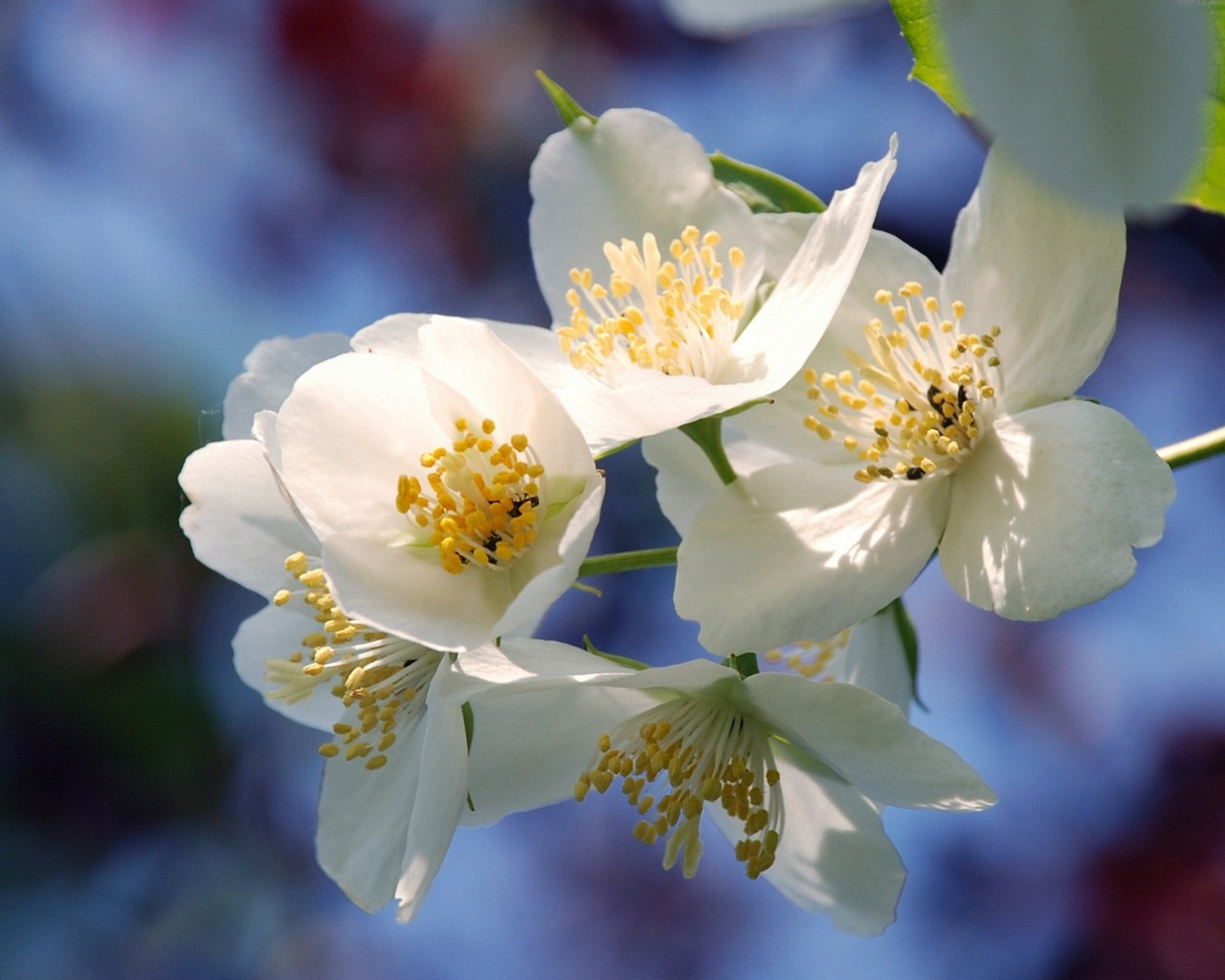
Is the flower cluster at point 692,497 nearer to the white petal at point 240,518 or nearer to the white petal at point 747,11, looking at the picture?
the white petal at point 240,518

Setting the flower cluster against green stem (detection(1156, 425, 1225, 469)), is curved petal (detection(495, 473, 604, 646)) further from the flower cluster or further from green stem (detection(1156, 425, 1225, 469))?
green stem (detection(1156, 425, 1225, 469))

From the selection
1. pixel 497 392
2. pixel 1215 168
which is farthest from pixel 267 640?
pixel 1215 168

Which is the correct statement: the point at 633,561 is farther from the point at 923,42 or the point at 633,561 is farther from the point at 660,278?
the point at 923,42

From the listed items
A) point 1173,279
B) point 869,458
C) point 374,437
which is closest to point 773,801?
point 869,458

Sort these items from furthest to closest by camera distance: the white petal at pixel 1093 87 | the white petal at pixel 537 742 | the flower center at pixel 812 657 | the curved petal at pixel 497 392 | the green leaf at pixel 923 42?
the flower center at pixel 812 657 < the white petal at pixel 537 742 < the curved petal at pixel 497 392 < the green leaf at pixel 923 42 < the white petal at pixel 1093 87

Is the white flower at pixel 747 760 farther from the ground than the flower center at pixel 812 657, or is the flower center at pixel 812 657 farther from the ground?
the white flower at pixel 747 760

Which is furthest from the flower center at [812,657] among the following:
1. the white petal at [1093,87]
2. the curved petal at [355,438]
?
the white petal at [1093,87]
